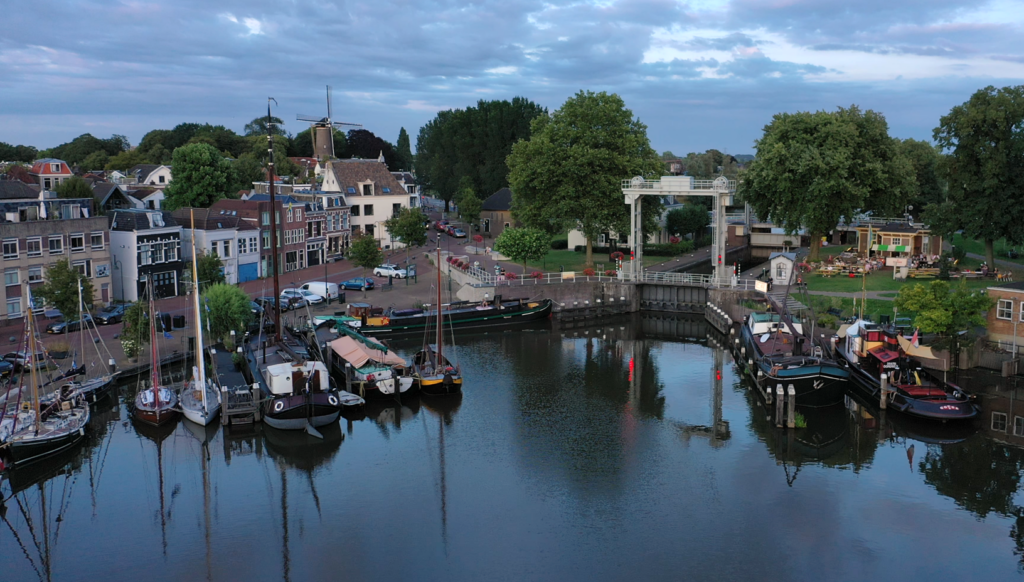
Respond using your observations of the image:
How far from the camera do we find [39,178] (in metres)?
102

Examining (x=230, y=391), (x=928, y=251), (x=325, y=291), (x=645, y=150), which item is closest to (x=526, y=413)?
(x=230, y=391)

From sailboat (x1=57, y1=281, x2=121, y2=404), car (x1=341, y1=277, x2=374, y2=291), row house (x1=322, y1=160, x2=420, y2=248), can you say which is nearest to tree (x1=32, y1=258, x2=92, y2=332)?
sailboat (x1=57, y1=281, x2=121, y2=404)

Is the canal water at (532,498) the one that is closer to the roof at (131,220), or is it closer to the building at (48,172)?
the roof at (131,220)

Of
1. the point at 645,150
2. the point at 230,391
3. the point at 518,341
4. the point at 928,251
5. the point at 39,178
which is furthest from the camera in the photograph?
the point at 39,178

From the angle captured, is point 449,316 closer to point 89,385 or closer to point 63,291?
point 63,291

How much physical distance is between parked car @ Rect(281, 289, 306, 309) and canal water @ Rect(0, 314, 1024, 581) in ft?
58.7

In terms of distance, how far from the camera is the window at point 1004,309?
1817 inches

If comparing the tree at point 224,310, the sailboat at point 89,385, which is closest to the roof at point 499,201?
the tree at point 224,310

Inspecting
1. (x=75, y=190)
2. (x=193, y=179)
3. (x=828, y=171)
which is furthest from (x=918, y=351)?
(x=193, y=179)

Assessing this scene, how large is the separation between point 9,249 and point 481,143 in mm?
70608

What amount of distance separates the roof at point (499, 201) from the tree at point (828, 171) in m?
40.7

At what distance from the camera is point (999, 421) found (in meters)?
38.6

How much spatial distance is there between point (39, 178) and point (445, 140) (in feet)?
166

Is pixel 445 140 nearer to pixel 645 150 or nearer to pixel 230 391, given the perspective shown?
pixel 645 150
